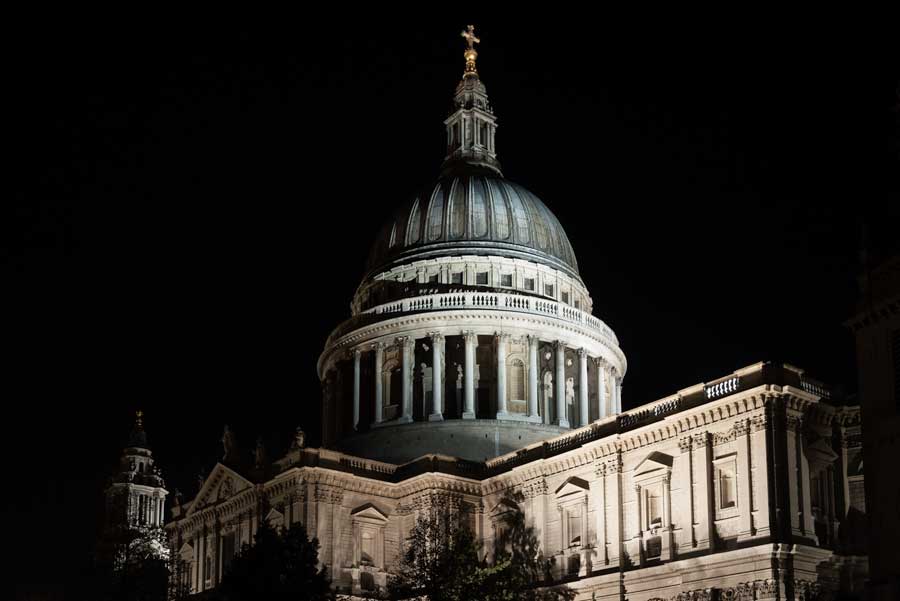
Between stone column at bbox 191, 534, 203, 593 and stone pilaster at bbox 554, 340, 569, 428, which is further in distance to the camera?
stone pilaster at bbox 554, 340, 569, 428

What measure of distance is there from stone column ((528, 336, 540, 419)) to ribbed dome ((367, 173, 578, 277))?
769 cm

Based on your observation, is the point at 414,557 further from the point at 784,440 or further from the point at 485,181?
the point at 485,181

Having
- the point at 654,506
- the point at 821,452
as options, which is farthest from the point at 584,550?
the point at 821,452

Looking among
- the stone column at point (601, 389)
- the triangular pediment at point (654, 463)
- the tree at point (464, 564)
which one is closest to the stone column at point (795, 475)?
the triangular pediment at point (654, 463)

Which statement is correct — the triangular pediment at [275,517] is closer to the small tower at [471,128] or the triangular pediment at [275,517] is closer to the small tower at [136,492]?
the small tower at [471,128]

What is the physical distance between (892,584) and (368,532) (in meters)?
32.5

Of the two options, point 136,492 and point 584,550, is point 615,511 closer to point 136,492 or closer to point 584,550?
point 584,550

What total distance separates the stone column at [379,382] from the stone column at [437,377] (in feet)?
10.9

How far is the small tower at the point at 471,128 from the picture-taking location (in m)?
95.9

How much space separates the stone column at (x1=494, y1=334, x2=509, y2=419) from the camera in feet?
265

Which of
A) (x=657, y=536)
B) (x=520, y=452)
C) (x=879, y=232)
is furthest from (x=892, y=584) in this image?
(x=520, y=452)

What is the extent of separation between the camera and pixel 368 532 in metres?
68.9

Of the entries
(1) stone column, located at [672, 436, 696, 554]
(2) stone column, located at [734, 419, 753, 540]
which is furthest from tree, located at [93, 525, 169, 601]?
(2) stone column, located at [734, 419, 753, 540]

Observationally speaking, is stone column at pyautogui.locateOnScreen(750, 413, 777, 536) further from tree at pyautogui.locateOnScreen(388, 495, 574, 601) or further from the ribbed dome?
the ribbed dome
